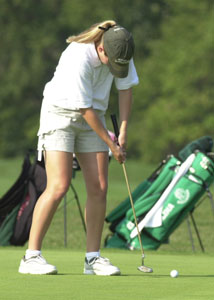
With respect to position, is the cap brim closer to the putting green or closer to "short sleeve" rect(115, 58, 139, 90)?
"short sleeve" rect(115, 58, 139, 90)

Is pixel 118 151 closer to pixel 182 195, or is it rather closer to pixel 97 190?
pixel 97 190

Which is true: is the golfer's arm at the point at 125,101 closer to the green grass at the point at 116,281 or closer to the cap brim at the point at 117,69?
the cap brim at the point at 117,69

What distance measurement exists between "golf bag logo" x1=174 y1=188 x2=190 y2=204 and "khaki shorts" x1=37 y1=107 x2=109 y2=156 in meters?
3.44

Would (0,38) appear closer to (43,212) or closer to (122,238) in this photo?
(122,238)

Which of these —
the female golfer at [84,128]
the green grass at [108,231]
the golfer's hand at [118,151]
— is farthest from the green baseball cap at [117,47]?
the green grass at [108,231]

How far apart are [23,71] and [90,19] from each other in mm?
4093

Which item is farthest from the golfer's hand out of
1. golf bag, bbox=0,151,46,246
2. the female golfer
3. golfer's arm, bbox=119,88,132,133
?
golf bag, bbox=0,151,46,246

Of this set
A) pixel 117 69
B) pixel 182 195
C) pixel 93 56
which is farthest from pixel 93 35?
pixel 182 195

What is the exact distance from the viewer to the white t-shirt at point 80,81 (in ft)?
17.1

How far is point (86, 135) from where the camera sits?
5.45m

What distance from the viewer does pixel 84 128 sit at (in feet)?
17.8

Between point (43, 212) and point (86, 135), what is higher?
point (86, 135)

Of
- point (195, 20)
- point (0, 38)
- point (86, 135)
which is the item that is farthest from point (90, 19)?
point (86, 135)

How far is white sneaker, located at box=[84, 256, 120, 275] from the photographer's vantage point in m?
5.36
